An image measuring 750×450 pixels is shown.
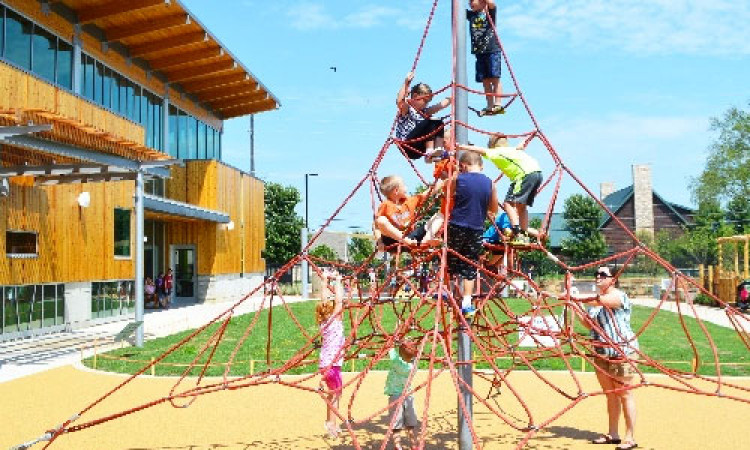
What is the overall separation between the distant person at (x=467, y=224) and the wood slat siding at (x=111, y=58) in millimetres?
14269

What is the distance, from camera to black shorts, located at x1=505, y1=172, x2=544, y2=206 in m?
5.57

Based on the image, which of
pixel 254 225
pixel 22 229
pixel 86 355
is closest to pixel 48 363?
pixel 86 355

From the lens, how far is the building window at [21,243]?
1483 cm

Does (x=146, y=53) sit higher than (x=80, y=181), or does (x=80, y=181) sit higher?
(x=146, y=53)

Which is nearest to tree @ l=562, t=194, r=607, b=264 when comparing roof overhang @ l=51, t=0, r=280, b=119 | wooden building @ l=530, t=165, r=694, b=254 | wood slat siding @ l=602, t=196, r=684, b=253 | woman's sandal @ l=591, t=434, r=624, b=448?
wooden building @ l=530, t=165, r=694, b=254

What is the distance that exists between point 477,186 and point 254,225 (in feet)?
92.5

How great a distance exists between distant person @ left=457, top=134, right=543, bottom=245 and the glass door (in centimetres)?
2441

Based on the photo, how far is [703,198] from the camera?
152ft

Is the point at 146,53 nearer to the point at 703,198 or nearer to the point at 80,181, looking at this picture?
the point at 80,181

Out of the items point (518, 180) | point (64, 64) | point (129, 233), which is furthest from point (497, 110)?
point (129, 233)

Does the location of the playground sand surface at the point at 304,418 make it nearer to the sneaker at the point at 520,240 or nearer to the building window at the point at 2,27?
the sneaker at the point at 520,240

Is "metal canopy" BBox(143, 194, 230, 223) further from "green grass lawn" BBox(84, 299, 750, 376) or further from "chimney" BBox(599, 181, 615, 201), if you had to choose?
"chimney" BBox(599, 181, 615, 201)

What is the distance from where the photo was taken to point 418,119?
248 inches

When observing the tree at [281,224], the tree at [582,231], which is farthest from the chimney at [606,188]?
the tree at [281,224]
